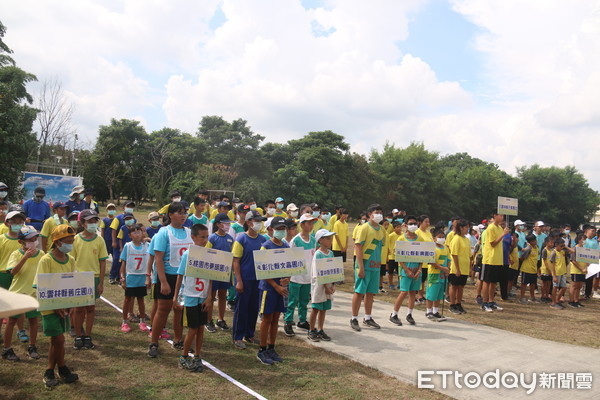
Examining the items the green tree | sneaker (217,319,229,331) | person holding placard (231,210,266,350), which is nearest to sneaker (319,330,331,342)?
person holding placard (231,210,266,350)

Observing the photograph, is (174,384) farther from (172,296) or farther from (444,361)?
(444,361)

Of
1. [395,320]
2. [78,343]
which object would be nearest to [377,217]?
[395,320]

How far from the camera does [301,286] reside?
23.7 ft

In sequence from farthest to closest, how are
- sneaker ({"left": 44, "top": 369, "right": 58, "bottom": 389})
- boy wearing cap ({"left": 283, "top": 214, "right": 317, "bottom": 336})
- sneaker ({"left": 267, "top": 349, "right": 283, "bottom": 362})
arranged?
boy wearing cap ({"left": 283, "top": 214, "right": 317, "bottom": 336}) → sneaker ({"left": 267, "top": 349, "right": 283, "bottom": 362}) → sneaker ({"left": 44, "top": 369, "right": 58, "bottom": 389})

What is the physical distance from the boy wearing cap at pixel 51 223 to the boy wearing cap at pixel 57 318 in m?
2.08

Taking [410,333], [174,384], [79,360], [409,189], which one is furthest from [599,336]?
[409,189]

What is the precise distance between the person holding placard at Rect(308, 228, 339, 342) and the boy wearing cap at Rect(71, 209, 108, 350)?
3178 millimetres

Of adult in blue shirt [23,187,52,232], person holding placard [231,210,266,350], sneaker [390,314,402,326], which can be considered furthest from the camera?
adult in blue shirt [23,187,52,232]

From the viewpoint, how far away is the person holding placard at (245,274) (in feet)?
19.1

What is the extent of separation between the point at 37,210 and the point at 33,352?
423 cm

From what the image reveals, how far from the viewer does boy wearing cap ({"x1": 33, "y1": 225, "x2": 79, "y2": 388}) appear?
4492 millimetres

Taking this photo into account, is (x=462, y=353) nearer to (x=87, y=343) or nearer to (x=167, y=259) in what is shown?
(x=167, y=259)

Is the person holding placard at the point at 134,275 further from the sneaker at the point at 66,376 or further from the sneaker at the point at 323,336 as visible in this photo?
the sneaker at the point at 323,336

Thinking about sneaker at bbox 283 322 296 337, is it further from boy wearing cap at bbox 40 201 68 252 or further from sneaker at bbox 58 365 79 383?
boy wearing cap at bbox 40 201 68 252
